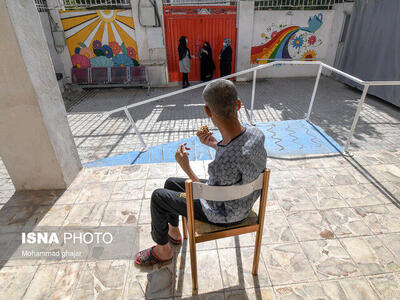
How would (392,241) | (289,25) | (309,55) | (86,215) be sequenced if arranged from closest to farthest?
(392,241), (86,215), (289,25), (309,55)

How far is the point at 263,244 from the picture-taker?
216cm

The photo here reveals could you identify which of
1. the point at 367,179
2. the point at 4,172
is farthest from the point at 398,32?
the point at 4,172

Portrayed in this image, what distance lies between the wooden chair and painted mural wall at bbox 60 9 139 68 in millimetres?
8692

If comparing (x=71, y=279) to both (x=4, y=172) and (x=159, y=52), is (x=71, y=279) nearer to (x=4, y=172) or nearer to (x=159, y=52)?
(x=4, y=172)

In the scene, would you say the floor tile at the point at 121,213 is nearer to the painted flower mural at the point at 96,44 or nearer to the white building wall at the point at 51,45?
the white building wall at the point at 51,45

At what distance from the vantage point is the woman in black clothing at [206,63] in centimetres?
857

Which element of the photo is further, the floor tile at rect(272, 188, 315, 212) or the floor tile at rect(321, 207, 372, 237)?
the floor tile at rect(272, 188, 315, 212)

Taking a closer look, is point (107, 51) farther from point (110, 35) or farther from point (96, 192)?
point (96, 192)

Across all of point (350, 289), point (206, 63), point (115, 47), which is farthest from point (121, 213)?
point (115, 47)

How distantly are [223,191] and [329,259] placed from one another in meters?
1.30

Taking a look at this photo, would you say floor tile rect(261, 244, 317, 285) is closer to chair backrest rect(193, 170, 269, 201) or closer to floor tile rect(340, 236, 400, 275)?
floor tile rect(340, 236, 400, 275)

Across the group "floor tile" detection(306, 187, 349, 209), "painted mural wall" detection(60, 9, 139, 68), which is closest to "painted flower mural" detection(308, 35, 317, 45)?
"painted mural wall" detection(60, 9, 139, 68)

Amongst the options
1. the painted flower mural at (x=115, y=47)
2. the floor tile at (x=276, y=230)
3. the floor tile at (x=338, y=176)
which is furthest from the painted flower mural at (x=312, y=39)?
the floor tile at (x=276, y=230)

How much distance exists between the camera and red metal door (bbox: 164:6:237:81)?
8445mm
